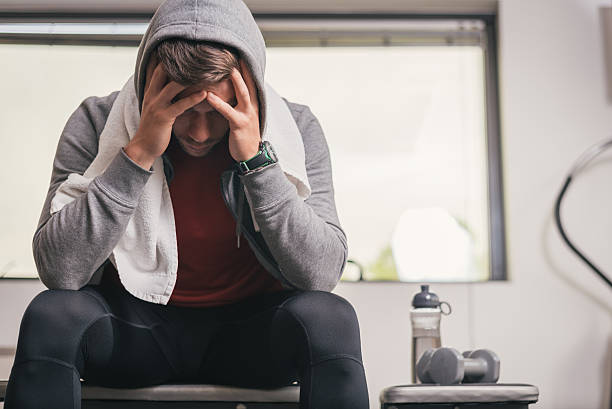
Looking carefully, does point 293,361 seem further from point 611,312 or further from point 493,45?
point 493,45

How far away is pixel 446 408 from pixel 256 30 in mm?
685

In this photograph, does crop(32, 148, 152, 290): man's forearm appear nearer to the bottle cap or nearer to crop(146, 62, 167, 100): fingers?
crop(146, 62, 167, 100): fingers

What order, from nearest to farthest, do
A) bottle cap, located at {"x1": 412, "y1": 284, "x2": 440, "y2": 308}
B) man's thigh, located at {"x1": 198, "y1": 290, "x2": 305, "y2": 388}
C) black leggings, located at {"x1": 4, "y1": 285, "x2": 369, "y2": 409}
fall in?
black leggings, located at {"x1": 4, "y1": 285, "x2": 369, "y2": 409}
man's thigh, located at {"x1": 198, "y1": 290, "x2": 305, "y2": 388}
bottle cap, located at {"x1": 412, "y1": 284, "x2": 440, "y2": 308}

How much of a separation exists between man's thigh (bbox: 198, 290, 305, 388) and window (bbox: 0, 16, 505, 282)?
120cm

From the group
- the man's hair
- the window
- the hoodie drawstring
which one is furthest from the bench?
the window

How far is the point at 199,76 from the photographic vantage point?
1.04 meters

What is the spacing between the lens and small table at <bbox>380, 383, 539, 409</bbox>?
1091 millimetres

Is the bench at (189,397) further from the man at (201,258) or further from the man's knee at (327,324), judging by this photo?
the man's knee at (327,324)

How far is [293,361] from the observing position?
1027 mm

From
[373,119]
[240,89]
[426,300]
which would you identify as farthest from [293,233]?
[373,119]

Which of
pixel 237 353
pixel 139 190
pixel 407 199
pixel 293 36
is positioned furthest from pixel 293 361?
pixel 293 36

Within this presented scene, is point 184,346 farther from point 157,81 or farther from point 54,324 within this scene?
point 157,81

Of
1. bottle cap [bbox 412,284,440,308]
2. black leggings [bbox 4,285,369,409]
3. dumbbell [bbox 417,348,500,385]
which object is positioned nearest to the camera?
black leggings [bbox 4,285,369,409]

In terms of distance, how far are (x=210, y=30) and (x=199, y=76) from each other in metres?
0.08
